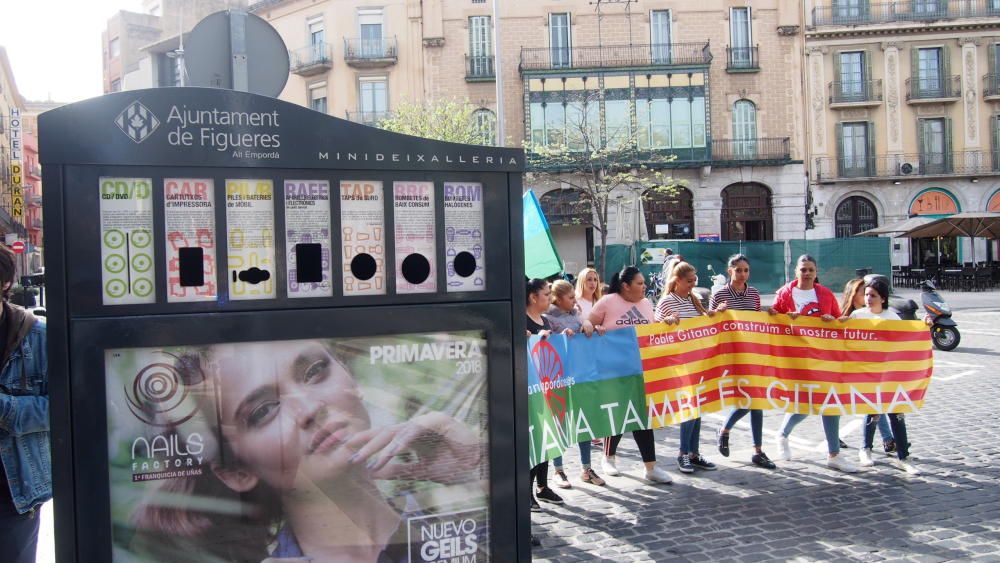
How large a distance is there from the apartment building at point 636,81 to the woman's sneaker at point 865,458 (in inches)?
1132

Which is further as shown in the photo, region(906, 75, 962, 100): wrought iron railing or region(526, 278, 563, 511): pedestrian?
region(906, 75, 962, 100): wrought iron railing

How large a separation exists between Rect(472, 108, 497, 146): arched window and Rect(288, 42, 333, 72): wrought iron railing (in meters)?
6.89

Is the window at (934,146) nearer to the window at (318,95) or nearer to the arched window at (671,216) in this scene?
the arched window at (671,216)

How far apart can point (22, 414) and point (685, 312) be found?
5040 millimetres

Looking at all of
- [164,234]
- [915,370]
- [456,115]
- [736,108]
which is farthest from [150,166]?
[736,108]

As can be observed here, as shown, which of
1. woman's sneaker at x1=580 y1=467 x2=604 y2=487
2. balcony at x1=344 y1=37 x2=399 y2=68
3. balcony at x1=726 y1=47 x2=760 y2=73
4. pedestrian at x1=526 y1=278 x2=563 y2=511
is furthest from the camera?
balcony at x1=344 y1=37 x2=399 y2=68

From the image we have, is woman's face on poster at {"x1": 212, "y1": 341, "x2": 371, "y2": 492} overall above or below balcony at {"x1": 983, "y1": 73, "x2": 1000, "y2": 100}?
below

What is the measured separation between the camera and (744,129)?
119 ft

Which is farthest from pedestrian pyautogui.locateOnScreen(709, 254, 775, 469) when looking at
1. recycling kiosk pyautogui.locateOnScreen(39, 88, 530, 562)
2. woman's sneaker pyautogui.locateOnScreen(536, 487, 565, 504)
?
recycling kiosk pyautogui.locateOnScreen(39, 88, 530, 562)

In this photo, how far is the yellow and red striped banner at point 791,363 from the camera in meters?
6.63

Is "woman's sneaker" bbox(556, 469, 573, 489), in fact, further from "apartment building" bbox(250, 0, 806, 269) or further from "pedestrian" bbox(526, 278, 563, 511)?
"apartment building" bbox(250, 0, 806, 269)

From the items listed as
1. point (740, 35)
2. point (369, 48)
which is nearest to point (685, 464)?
point (369, 48)

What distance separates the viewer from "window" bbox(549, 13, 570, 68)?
119 feet

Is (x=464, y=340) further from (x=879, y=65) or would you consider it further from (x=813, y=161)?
(x=879, y=65)
